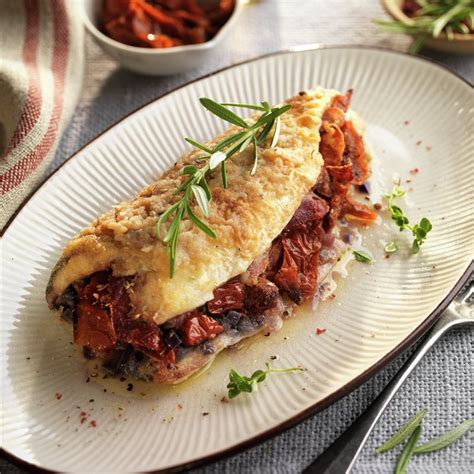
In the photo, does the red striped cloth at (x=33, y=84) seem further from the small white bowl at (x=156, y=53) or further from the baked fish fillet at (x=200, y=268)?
the baked fish fillet at (x=200, y=268)

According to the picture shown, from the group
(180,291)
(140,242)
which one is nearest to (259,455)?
(180,291)

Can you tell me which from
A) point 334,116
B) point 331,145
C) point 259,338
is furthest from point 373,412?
point 334,116

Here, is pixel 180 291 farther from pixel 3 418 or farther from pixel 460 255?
pixel 460 255

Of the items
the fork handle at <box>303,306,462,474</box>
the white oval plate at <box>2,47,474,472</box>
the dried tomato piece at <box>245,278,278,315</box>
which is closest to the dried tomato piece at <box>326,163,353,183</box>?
the white oval plate at <box>2,47,474,472</box>

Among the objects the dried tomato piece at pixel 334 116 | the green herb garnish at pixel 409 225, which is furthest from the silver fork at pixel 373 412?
the dried tomato piece at pixel 334 116

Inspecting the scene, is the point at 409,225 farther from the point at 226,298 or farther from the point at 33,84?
the point at 33,84

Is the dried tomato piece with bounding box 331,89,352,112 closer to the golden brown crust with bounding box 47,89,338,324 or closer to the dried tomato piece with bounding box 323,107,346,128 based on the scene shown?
the dried tomato piece with bounding box 323,107,346,128
